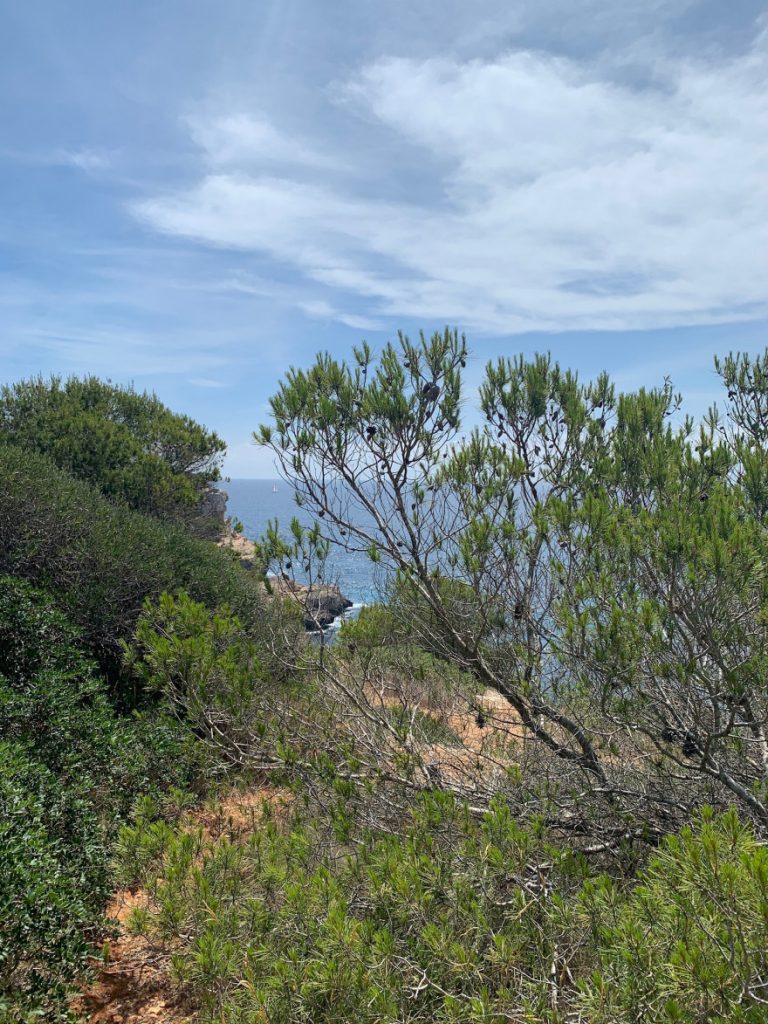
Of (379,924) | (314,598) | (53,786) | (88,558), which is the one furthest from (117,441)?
(379,924)

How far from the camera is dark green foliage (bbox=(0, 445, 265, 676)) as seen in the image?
30.2 ft

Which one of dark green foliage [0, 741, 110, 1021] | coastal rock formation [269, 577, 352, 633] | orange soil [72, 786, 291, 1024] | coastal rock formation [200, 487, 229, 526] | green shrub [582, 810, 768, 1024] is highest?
coastal rock formation [200, 487, 229, 526]

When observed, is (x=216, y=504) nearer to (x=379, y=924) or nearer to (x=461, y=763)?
(x=461, y=763)

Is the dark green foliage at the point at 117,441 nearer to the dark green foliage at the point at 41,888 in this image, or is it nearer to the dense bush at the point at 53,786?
the dense bush at the point at 53,786

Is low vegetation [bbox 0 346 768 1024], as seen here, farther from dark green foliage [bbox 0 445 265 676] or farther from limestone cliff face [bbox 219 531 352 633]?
dark green foliage [bbox 0 445 265 676]

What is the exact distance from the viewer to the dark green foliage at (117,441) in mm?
18250

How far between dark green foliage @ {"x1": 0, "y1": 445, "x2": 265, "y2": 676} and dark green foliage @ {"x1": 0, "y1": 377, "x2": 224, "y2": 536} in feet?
17.3

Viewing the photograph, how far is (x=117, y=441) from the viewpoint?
19.3 meters

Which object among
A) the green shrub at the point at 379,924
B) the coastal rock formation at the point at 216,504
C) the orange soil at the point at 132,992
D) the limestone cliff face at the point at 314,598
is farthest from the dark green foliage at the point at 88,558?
the coastal rock formation at the point at 216,504

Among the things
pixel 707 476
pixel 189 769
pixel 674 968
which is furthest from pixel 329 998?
pixel 189 769

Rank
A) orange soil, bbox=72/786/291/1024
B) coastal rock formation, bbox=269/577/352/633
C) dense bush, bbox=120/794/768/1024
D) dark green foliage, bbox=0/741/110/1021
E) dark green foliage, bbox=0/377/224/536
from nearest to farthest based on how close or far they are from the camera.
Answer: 1. dense bush, bbox=120/794/768/1024
2. dark green foliage, bbox=0/741/110/1021
3. orange soil, bbox=72/786/291/1024
4. coastal rock formation, bbox=269/577/352/633
5. dark green foliage, bbox=0/377/224/536

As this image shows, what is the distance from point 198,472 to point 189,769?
17.2 m

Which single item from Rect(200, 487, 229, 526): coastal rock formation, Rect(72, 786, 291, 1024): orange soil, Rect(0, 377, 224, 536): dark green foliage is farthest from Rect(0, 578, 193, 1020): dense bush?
Rect(200, 487, 229, 526): coastal rock formation

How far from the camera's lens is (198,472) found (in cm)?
2317
